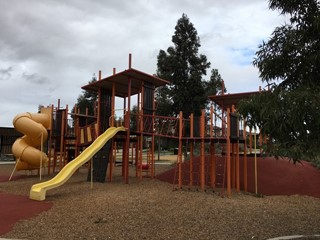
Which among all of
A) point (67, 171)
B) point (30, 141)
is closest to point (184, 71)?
point (30, 141)

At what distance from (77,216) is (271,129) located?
18.1ft

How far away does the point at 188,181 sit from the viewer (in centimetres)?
1587

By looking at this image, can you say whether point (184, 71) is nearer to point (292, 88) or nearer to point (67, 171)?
point (67, 171)

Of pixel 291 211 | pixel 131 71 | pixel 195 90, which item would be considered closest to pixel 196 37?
pixel 195 90

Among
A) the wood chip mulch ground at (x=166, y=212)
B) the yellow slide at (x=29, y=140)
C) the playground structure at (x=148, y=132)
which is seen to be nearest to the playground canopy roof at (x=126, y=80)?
the playground structure at (x=148, y=132)

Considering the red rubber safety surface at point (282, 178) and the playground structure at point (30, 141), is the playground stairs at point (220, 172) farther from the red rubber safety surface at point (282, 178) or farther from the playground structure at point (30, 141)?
the playground structure at point (30, 141)

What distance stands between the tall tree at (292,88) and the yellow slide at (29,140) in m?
14.6

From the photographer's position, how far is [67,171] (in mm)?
13133

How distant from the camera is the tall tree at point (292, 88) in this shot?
479 cm

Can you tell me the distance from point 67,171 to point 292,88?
9413 mm

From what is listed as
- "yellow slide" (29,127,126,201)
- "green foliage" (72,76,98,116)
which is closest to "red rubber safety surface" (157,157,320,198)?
"yellow slide" (29,127,126,201)

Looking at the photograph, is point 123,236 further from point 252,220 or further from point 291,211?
point 291,211

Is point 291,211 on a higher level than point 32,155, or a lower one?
lower

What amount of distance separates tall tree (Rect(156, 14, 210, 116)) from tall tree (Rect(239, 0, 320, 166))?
20.7 m
